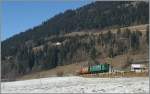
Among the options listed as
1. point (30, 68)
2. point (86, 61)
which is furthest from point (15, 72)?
point (86, 61)

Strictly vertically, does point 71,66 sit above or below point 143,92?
below

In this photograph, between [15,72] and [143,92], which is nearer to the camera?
[143,92]

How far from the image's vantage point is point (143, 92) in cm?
1873

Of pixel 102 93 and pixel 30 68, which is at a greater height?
pixel 102 93

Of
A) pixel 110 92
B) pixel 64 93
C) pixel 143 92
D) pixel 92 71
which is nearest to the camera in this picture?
pixel 143 92

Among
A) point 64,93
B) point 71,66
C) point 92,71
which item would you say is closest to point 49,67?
point 71,66

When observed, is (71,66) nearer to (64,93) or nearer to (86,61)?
(86,61)

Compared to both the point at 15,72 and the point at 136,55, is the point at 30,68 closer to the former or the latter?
the point at 15,72

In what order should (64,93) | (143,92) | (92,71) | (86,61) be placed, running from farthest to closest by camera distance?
1. (86,61)
2. (92,71)
3. (64,93)
4. (143,92)

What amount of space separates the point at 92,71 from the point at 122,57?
9310 centimetres

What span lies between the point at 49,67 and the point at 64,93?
172m

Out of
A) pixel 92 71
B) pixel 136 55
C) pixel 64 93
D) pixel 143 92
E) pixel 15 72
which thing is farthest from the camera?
pixel 136 55

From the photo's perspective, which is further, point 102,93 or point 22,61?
point 22,61

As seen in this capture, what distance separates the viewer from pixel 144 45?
196m
